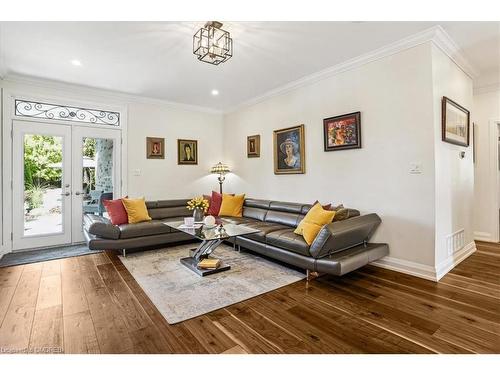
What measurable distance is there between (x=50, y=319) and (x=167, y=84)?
373 cm

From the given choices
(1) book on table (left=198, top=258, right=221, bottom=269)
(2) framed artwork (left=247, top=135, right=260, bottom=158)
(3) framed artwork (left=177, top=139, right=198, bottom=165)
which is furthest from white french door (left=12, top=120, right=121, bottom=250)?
(1) book on table (left=198, top=258, right=221, bottom=269)

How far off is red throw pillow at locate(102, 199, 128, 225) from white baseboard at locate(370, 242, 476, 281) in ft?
12.8

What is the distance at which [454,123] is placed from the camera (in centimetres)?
335

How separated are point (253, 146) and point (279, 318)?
385 cm

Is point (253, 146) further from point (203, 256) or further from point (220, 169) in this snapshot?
point (203, 256)

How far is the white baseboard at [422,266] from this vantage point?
A: 296 cm

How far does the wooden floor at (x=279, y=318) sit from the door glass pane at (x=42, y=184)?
57.1 inches

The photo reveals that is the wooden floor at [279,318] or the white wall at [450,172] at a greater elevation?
the white wall at [450,172]

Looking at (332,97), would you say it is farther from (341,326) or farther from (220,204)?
(341,326)

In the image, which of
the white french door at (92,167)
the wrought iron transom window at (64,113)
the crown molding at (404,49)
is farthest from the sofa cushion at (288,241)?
the wrought iron transom window at (64,113)

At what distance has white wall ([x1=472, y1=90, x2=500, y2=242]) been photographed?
178 inches

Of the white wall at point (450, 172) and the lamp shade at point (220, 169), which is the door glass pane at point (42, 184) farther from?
the white wall at point (450, 172)

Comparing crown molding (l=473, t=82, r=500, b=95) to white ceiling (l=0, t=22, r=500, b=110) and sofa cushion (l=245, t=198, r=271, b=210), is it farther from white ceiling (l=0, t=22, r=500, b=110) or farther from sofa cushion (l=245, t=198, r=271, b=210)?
sofa cushion (l=245, t=198, r=271, b=210)

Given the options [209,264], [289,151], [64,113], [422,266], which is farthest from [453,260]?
[64,113]
